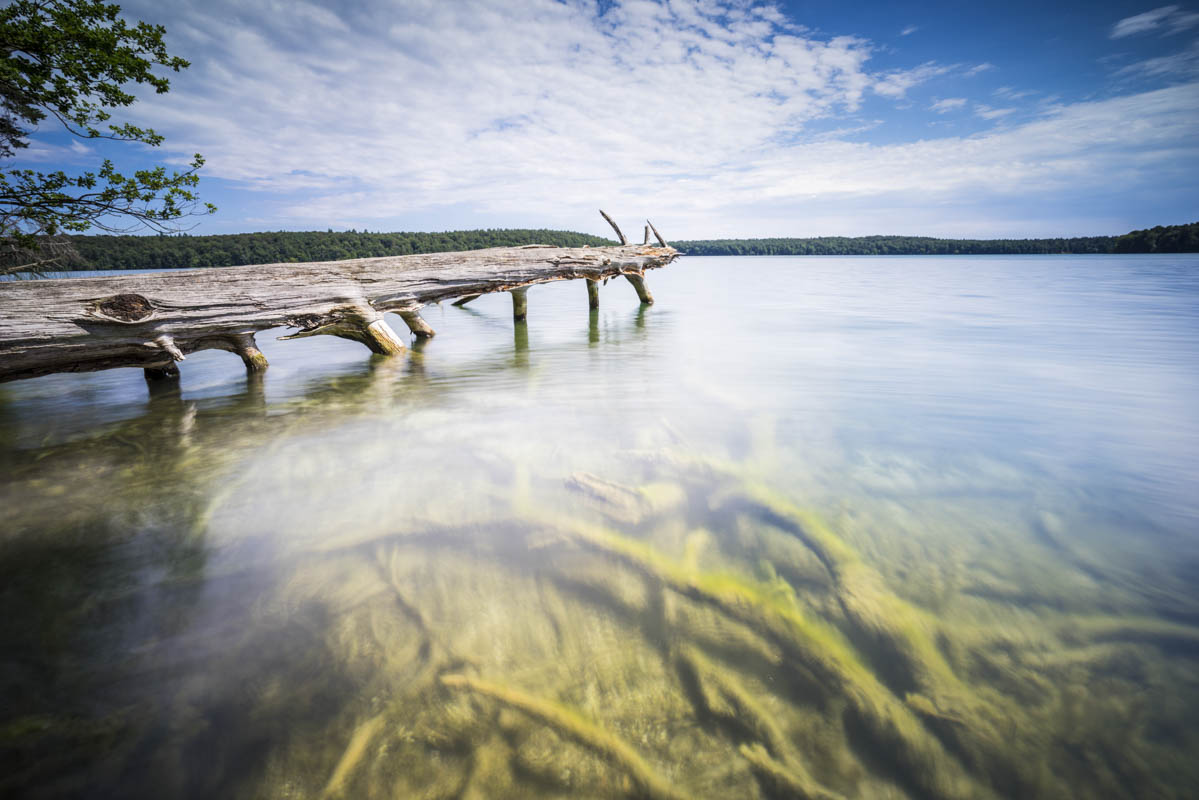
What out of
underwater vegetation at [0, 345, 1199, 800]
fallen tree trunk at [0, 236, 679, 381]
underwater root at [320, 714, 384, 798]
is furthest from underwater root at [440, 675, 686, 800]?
fallen tree trunk at [0, 236, 679, 381]

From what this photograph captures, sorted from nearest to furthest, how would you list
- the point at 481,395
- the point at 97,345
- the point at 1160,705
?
the point at 1160,705, the point at 97,345, the point at 481,395

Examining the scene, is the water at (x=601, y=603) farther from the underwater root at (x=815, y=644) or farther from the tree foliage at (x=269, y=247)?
the tree foliage at (x=269, y=247)

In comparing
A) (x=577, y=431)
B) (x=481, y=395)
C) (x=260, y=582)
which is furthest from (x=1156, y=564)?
(x=481, y=395)

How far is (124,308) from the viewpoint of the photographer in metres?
5.84

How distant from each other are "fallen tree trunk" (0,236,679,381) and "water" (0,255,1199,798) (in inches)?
38.6

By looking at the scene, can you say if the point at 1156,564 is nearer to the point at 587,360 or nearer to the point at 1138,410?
the point at 1138,410

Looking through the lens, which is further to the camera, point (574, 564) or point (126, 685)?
point (574, 564)

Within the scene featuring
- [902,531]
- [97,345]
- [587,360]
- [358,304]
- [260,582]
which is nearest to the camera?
[260,582]

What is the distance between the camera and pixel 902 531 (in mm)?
3070

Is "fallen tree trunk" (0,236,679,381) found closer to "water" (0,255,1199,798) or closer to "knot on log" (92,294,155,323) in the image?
"knot on log" (92,294,155,323)

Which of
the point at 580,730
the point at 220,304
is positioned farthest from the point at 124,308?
the point at 580,730

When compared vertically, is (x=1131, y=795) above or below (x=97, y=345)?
below

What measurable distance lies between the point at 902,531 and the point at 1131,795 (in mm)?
1616

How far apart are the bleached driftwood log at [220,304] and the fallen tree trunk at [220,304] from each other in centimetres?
1
